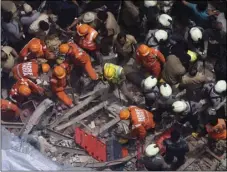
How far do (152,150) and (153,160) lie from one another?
37 cm

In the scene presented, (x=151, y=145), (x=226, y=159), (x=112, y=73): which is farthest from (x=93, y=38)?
(x=226, y=159)

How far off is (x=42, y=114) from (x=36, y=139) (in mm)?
732

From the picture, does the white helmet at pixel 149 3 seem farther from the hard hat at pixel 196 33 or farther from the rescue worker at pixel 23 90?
the rescue worker at pixel 23 90

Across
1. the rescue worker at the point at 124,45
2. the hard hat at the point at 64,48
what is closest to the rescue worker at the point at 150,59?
the rescue worker at the point at 124,45

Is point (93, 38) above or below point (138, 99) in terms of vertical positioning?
above

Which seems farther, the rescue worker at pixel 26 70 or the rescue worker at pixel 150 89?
the rescue worker at pixel 26 70

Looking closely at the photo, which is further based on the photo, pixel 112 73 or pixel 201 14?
pixel 201 14

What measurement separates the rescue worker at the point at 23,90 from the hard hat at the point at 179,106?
Result: 3.19 metres

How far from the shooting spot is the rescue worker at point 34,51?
45.9ft

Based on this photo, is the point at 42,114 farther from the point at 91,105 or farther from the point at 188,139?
the point at 188,139

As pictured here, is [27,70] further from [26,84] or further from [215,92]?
[215,92]

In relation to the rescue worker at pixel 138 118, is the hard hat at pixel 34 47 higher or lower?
higher

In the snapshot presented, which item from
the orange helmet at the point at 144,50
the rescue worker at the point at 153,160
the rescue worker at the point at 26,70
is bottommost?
the rescue worker at the point at 153,160

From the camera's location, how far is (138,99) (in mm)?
14445
